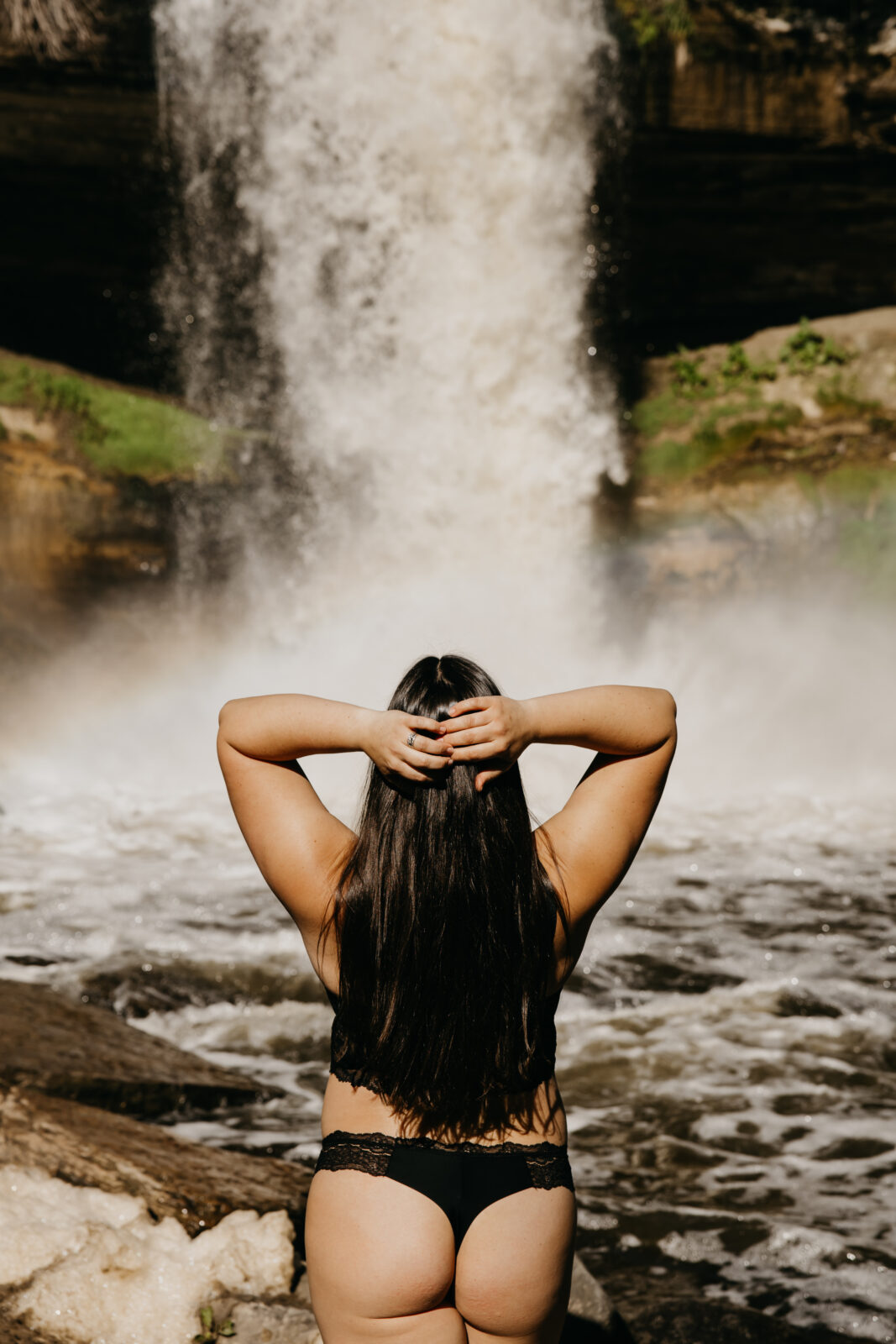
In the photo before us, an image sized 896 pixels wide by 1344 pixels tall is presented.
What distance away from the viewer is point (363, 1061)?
1.88 metres

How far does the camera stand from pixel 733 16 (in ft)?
41.4

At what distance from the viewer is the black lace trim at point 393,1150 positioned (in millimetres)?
1807

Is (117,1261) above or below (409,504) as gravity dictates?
below

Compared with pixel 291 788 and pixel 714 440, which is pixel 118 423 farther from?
pixel 291 788

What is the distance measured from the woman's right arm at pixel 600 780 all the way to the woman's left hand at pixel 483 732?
0.03 meters

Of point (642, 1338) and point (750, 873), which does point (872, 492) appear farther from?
point (642, 1338)

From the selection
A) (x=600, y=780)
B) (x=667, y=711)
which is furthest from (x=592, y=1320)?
(x=667, y=711)

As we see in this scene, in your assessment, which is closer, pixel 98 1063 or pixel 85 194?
pixel 98 1063

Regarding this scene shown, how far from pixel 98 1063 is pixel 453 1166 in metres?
2.91

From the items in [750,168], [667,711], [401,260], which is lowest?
[667,711]

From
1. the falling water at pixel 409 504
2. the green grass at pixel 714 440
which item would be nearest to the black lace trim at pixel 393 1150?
the falling water at pixel 409 504

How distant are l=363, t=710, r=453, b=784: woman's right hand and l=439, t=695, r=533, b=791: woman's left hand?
0.7 inches

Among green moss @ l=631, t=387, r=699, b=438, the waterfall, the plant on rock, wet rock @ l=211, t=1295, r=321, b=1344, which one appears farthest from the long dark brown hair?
green moss @ l=631, t=387, r=699, b=438

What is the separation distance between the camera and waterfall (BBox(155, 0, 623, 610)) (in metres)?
12.3
